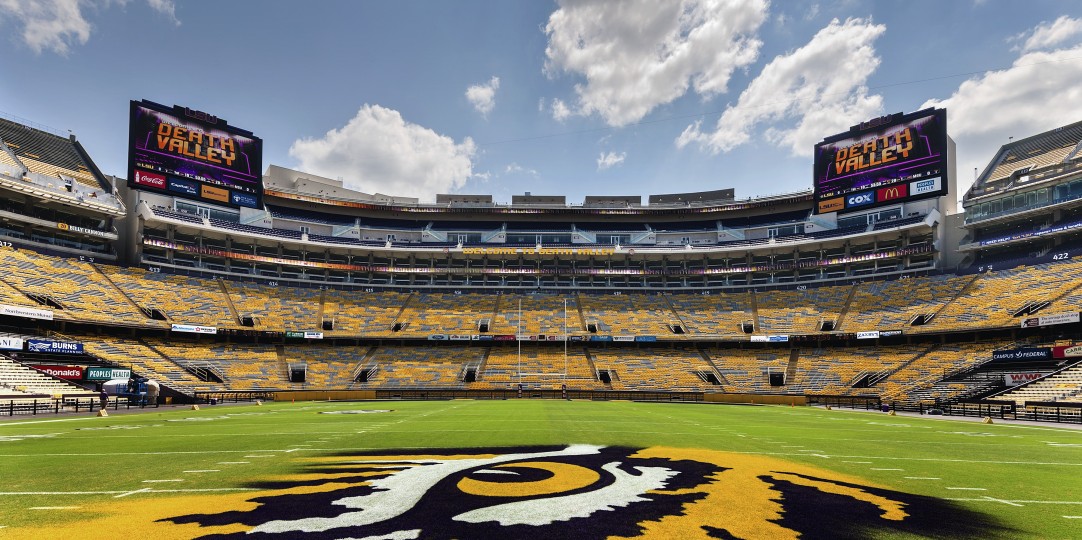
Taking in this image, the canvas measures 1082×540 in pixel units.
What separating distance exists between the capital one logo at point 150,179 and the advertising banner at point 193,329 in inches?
632

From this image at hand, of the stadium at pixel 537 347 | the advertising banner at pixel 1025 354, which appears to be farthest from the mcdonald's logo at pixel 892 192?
the advertising banner at pixel 1025 354

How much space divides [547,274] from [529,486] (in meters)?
62.1

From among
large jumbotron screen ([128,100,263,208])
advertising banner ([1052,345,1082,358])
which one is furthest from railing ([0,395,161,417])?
advertising banner ([1052,345,1082,358])

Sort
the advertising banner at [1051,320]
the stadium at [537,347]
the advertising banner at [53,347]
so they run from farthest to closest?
1. the advertising banner at [1051,320]
2. the advertising banner at [53,347]
3. the stadium at [537,347]

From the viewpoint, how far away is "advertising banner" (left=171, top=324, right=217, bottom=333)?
48.1 meters

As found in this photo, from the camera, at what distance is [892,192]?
56.0 metres

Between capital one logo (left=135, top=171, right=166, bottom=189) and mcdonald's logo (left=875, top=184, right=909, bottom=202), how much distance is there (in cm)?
7787

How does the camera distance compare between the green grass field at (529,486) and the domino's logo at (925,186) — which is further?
the domino's logo at (925,186)

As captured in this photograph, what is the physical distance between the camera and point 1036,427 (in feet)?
79.3

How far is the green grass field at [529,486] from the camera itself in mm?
6562

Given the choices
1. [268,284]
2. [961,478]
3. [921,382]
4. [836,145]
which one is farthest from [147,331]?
[836,145]

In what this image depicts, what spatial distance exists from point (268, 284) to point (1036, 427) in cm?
7044

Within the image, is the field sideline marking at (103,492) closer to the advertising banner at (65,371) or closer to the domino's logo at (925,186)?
the advertising banner at (65,371)

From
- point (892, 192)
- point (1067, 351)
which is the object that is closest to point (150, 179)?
point (892, 192)
